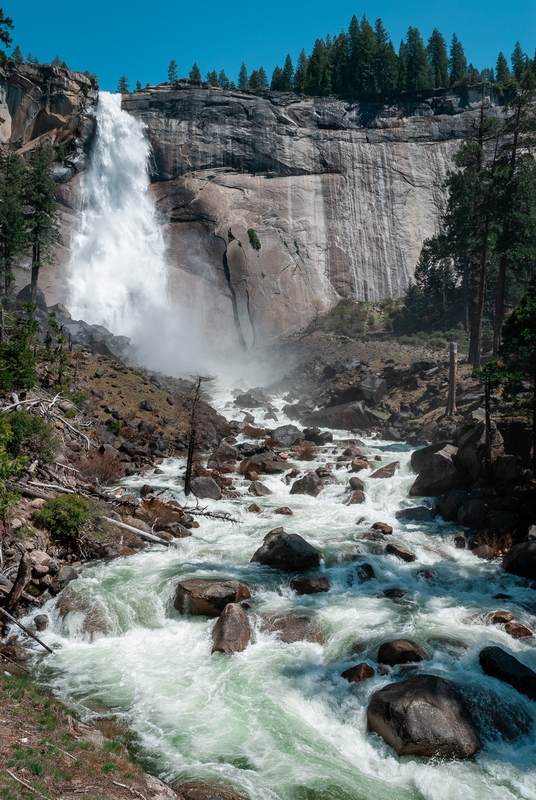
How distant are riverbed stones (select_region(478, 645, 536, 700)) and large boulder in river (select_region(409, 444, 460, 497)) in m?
10.5

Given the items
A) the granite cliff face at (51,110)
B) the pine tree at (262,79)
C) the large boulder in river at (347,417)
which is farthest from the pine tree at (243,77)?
the large boulder in river at (347,417)

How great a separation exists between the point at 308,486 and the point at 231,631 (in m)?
10.7

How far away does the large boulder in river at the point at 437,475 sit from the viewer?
20547 mm

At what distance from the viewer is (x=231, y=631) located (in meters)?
11.6

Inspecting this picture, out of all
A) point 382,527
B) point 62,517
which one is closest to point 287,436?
point 382,527

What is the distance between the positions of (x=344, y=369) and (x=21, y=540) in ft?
98.5

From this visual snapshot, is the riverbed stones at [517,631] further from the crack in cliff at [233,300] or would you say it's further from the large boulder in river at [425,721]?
the crack in cliff at [233,300]

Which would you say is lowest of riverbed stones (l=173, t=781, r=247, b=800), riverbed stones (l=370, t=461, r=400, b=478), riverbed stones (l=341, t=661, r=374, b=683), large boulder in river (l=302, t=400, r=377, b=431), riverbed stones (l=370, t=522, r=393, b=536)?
riverbed stones (l=173, t=781, r=247, b=800)

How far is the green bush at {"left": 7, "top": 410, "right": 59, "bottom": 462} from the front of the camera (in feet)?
56.0

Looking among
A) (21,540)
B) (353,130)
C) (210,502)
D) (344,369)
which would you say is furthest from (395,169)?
(21,540)

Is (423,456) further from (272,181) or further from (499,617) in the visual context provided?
(272,181)

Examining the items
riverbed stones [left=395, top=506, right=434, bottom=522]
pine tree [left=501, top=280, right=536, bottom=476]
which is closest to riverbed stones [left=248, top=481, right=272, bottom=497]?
riverbed stones [left=395, top=506, right=434, bottom=522]

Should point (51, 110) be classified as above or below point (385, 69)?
below

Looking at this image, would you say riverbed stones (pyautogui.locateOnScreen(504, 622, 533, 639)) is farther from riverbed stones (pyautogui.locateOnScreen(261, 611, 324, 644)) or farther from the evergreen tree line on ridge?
the evergreen tree line on ridge
